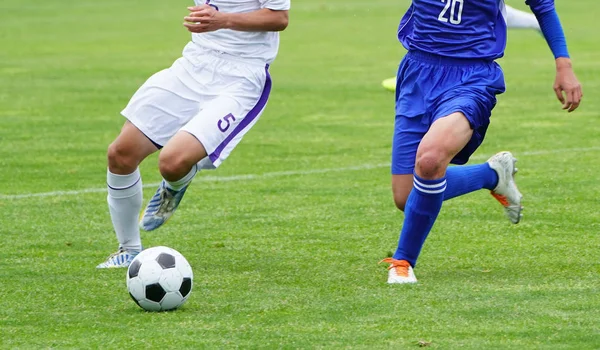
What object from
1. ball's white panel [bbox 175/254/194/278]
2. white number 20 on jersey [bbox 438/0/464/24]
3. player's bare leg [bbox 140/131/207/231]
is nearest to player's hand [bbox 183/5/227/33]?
player's bare leg [bbox 140/131/207/231]

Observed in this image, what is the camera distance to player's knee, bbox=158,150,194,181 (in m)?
7.06

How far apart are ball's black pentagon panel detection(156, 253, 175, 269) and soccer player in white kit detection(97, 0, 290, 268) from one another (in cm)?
87

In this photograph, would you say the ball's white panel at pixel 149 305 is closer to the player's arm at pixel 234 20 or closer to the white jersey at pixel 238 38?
the player's arm at pixel 234 20

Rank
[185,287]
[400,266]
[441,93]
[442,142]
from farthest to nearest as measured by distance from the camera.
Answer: [441,93], [400,266], [442,142], [185,287]

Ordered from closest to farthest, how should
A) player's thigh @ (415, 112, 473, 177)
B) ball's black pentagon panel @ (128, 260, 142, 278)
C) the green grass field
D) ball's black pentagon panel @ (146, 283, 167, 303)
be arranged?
the green grass field
ball's black pentagon panel @ (146, 283, 167, 303)
ball's black pentagon panel @ (128, 260, 142, 278)
player's thigh @ (415, 112, 473, 177)

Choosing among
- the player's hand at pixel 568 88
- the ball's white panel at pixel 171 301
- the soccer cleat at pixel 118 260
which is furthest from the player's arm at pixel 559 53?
the soccer cleat at pixel 118 260

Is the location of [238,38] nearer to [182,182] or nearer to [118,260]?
[182,182]

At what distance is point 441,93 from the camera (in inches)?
269

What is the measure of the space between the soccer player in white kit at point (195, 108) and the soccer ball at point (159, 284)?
3.21 ft

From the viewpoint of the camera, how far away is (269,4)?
7.37 m

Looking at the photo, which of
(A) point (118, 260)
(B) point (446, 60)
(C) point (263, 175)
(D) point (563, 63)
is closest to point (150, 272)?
(A) point (118, 260)

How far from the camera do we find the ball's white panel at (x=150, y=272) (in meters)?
6.11

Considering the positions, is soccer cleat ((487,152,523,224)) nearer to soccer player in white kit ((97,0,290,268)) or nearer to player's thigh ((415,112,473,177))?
player's thigh ((415,112,473,177))

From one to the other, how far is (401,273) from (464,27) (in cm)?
137
